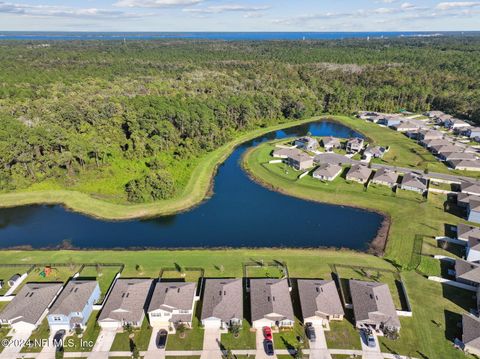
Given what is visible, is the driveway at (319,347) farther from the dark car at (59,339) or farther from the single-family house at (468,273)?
the dark car at (59,339)

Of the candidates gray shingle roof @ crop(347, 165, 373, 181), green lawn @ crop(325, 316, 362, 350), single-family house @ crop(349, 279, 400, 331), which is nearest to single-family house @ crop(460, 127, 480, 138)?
gray shingle roof @ crop(347, 165, 373, 181)

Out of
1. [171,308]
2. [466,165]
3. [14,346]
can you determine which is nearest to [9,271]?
[14,346]

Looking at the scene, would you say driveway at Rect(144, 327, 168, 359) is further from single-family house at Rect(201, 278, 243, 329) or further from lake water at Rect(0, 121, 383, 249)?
lake water at Rect(0, 121, 383, 249)

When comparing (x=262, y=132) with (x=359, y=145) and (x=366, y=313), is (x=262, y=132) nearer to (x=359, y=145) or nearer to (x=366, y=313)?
(x=359, y=145)

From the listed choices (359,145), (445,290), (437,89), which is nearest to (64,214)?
(445,290)

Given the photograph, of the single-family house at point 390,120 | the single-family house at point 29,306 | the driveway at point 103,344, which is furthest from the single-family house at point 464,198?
the single-family house at point 29,306
